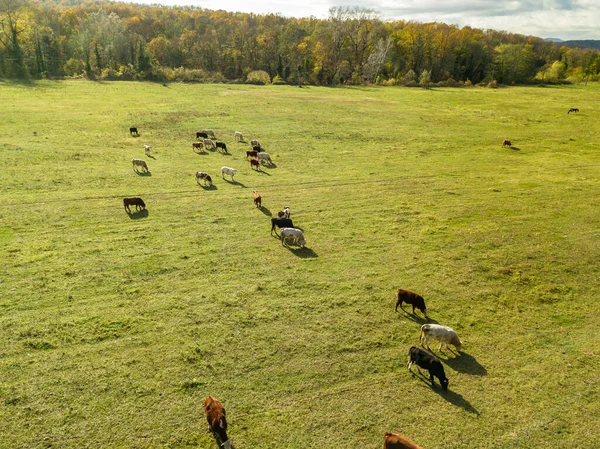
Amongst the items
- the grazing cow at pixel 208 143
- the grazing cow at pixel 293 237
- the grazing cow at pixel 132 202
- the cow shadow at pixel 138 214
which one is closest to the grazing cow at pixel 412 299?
the grazing cow at pixel 293 237

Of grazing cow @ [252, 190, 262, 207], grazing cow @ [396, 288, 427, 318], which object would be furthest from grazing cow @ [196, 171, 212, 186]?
grazing cow @ [396, 288, 427, 318]

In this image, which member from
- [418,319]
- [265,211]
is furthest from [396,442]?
[265,211]

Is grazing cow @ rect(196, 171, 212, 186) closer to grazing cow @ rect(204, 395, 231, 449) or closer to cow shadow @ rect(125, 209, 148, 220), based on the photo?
cow shadow @ rect(125, 209, 148, 220)

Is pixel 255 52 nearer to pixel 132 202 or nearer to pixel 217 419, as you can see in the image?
pixel 132 202

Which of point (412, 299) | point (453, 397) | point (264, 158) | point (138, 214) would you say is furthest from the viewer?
point (264, 158)

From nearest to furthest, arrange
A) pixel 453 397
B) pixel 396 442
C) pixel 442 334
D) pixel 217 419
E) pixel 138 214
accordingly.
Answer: pixel 396 442, pixel 217 419, pixel 453 397, pixel 442 334, pixel 138 214

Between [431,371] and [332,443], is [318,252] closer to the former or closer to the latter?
[431,371]

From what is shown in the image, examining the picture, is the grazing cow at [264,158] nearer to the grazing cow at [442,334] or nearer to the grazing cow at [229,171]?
the grazing cow at [229,171]
